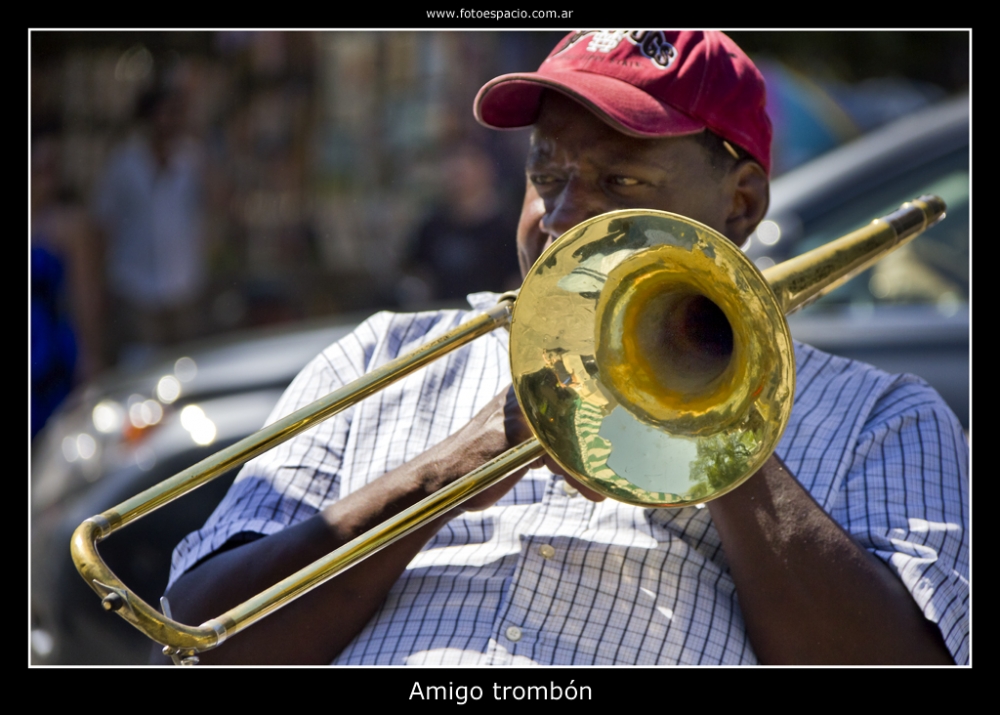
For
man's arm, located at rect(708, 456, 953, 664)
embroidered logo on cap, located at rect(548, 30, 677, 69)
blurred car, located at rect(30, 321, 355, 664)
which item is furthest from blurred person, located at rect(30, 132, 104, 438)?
man's arm, located at rect(708, 456, 953, 664)

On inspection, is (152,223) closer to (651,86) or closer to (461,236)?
(461,236)

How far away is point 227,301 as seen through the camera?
289 inches

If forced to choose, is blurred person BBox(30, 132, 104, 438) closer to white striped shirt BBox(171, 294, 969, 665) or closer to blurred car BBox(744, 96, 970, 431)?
white striped shirt BBox(171, 294, 969, 665)

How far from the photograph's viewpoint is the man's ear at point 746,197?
7.68 ft

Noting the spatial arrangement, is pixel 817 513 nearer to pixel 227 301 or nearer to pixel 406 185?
pixel 406 185

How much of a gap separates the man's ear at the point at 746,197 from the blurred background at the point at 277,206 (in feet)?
1.47

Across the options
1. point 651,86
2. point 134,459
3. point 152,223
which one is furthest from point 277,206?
point 651,86

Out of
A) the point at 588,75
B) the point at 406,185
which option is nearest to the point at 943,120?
the point at 588,75

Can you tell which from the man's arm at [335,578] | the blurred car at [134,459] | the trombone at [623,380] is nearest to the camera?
the trombone at [623,380]

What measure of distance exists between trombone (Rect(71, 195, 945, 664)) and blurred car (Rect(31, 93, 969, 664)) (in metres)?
1.42

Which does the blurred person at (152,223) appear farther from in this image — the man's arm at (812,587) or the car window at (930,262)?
the man's arm at (812,587)

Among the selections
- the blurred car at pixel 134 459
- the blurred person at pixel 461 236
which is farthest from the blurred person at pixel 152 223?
the blurred car at pixel 134 459

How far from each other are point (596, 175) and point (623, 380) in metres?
0.44
